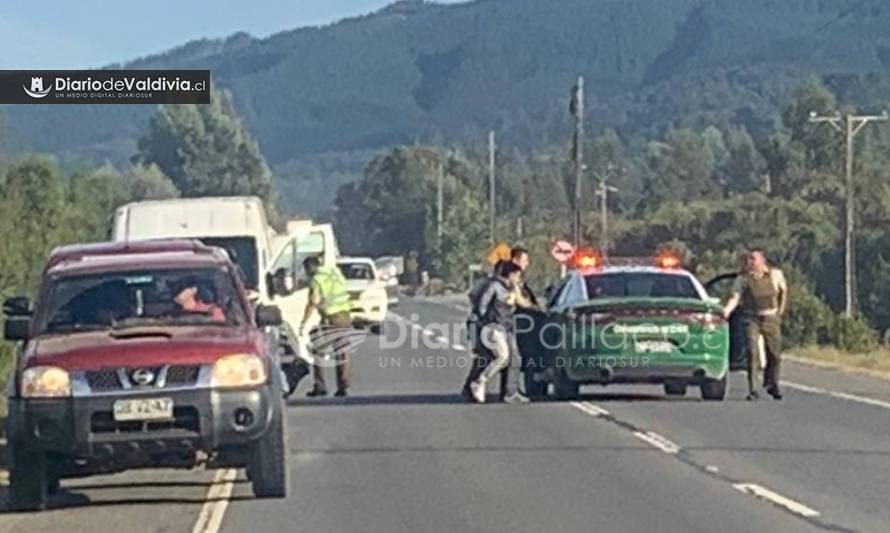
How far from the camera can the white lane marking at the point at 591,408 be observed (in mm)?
22766

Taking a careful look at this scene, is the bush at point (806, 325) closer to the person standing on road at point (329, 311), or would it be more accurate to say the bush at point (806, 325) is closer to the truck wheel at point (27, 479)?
the person standing on road at point (329, 311)

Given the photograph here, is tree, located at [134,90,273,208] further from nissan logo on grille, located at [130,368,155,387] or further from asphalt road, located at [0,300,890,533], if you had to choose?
nissan logo on grille, located at [130,368,155,387]

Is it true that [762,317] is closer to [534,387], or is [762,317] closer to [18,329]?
[534,387]

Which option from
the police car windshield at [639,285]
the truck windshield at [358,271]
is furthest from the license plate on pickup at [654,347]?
the truck windshield at [358,271]

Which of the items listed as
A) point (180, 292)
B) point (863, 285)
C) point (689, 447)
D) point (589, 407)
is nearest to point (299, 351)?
point (589, 407)

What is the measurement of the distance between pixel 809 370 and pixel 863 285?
136ft

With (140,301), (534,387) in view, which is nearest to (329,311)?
(534,387)

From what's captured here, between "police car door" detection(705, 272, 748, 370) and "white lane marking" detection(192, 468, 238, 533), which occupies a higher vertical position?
"police car door" detection(705, 272, 748, 370)

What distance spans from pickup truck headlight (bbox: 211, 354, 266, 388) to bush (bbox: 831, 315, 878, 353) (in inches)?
1163

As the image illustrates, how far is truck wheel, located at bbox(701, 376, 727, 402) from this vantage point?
2433cm

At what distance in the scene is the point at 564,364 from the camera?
→ 24.2m

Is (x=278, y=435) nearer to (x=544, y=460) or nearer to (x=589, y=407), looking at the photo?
(x=544, y=460)

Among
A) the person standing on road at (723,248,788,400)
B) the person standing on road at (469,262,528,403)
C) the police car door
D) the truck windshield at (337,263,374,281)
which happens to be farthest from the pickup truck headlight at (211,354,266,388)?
the truck windshield at (337,263,374,281)

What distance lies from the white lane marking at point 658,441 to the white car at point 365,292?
23.3m
